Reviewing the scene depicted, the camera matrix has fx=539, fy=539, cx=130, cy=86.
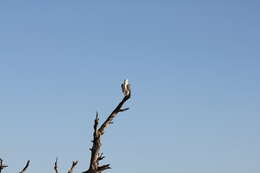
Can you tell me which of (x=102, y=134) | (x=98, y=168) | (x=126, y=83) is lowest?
(x=98, y=168)

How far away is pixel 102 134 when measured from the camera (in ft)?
56.1

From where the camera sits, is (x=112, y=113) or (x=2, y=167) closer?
(x=112, y=113)

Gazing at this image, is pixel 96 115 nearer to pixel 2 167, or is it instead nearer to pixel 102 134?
pixel 102 134

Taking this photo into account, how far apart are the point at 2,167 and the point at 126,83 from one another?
9776mm

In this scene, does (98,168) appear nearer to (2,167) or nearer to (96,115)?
(96,115)

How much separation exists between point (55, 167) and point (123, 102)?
8.08 metres

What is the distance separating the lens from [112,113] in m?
17.4

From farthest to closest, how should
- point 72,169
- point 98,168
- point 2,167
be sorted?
point 2,167 < point 72,169 < point 98,168

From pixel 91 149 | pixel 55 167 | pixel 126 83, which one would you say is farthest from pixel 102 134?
pixel 55 167

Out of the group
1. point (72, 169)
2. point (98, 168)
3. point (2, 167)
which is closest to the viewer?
point (98, 168)

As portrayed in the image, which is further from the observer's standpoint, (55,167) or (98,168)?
(55,167)

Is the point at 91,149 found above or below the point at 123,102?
below

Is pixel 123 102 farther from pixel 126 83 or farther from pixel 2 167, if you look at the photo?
pixel 2 167

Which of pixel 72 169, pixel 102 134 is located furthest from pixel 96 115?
pixel 72 169
